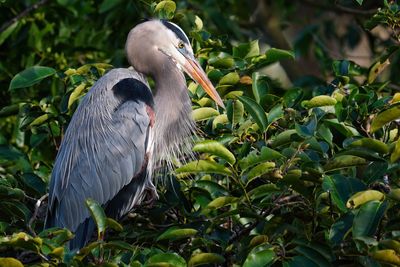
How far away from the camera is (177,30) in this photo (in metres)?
4.19

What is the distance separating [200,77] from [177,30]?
46cm

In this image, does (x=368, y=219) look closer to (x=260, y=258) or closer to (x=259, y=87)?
(x=260, y=258)

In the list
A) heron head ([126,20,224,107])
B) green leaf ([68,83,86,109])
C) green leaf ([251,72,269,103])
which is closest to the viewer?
green leaf ([251,72,269,103])

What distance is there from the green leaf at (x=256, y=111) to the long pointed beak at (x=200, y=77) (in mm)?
512

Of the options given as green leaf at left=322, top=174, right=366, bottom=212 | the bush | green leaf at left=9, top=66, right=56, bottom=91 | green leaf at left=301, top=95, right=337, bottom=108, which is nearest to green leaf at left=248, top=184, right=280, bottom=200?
the bush

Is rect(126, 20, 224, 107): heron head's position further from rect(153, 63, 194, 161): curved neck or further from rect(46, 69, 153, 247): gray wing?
rect(46, 69, 153, 247): gray wing

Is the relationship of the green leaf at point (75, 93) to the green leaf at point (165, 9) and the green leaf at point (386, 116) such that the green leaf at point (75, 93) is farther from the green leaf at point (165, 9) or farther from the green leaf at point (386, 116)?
the green leaf at point (386, 116)

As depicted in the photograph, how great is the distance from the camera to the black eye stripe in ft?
13.5

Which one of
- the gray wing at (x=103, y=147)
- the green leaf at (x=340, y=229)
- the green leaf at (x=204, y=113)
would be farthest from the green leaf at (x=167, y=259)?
the gray wing at (x=103, y=147)

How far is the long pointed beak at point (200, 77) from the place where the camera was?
3.56 meters

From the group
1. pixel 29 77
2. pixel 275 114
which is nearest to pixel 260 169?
pixel 275 114

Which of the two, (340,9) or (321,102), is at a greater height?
(321,102)

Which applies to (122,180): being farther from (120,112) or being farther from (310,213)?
(310,213)

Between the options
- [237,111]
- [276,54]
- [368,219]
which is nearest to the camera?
[368,219]
